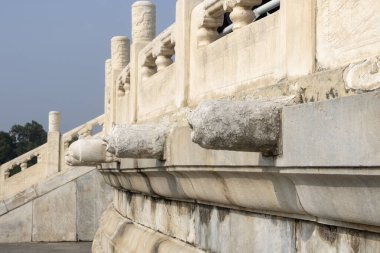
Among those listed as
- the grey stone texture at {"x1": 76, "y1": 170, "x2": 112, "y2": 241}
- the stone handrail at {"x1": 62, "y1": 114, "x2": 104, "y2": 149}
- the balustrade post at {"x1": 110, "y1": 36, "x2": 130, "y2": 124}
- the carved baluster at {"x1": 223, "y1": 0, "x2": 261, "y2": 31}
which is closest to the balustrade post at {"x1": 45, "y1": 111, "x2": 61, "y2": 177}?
the stone handrail at {"x1": 62, "y1": 114, "x2": 104, "y2": 149}

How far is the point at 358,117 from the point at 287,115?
650mm

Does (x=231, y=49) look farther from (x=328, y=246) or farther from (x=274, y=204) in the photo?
(x=328, y=246)

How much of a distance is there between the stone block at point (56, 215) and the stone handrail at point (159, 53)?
903 centimetres

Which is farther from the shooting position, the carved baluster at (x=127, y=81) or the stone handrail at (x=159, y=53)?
the carved baluster at (x=127, y=81)

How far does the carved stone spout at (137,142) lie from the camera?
230 inches

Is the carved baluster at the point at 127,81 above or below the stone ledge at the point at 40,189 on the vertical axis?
above

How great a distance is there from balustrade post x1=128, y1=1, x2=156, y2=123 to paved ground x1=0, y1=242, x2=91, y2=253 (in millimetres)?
6630

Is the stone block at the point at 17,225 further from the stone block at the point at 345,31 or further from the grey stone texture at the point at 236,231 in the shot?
the stone block at the point at 345,31

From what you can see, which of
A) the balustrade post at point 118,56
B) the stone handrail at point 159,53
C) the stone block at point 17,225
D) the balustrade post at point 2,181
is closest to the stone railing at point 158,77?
the stone handrail at point 159,53

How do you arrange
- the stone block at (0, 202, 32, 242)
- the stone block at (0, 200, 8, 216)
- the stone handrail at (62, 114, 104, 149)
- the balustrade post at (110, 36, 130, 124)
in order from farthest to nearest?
the stone handrail at (62, 114, 104, 149) → the stone block at (0, 200, 8, 216) → the stone block at (0, 202, 32, 242) → the balustrade post at (110, 36, 130, 124)

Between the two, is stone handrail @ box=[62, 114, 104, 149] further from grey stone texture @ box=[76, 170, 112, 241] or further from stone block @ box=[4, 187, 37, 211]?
stone block @ box=[4, 187, 37, 211]

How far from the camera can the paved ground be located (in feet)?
52.5

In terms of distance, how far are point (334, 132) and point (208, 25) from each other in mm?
3089

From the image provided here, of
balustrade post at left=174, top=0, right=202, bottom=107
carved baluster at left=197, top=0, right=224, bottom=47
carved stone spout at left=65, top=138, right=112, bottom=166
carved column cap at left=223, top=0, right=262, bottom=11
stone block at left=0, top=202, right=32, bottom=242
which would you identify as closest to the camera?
carved column cap at left=223, top=0, right=262, bottom=11
